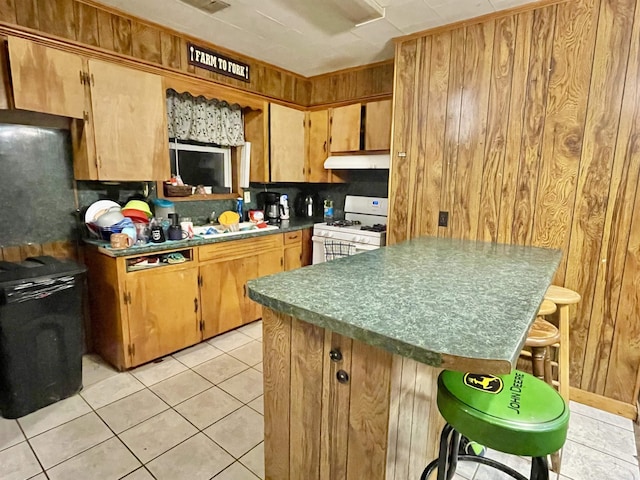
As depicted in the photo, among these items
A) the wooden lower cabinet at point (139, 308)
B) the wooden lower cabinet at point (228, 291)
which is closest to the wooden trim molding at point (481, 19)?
the wooden lower cabinet at point (228, 291)

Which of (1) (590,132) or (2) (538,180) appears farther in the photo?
(2) (538,180)

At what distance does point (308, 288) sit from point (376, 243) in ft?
6.51

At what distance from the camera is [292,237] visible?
3490mm

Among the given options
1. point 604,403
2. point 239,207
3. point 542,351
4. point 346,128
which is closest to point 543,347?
point 542,351

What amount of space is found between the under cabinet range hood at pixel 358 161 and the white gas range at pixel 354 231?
1.39 ft

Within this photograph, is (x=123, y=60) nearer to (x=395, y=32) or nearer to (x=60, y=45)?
(x=60, y=45)

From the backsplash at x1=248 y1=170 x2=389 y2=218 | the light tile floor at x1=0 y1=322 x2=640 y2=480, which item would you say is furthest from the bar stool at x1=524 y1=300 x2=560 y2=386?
the backsplash at x1=248 y1=170 x2=389 y2=218

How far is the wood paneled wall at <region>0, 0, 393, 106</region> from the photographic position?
2.13 m

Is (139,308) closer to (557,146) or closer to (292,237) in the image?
(292,237)

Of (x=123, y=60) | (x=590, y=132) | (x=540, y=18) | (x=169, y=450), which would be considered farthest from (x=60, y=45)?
(x=590, y=132)

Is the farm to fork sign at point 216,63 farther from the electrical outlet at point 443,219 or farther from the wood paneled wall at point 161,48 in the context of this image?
the electrical outlet at point 443,219

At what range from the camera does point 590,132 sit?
2.08 meters

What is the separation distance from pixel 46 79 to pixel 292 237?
2.17m

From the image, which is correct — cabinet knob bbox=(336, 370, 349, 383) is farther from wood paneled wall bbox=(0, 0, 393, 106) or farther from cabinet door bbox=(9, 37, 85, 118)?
wood paneled wall bbox=(0, 0, 393, 106)
